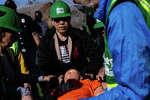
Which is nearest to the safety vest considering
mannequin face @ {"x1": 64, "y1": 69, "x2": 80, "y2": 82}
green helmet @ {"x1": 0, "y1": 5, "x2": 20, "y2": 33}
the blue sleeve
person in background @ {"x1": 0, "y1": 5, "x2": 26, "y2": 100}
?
person in background @ {"x1": 0, "y1": 5, "x2": 26, "y2": 100}

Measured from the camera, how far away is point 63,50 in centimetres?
612

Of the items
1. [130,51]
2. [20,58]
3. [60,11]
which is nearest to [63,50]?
[60,11]

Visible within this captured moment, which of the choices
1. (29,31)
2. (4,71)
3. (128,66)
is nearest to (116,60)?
(128,66)

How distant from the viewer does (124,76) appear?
183 centimetres

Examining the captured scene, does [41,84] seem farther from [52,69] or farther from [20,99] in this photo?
[20,99]

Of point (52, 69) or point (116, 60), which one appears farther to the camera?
point (52, 69)

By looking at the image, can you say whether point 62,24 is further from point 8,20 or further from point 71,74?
point 8,20

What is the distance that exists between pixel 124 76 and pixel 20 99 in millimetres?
3116

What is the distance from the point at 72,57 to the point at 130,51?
4.33 metres

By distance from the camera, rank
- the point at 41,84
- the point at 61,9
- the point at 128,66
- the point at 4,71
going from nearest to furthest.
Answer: the point at 128,66
the point at 4,71
the point at 41,84
the point at 61,9

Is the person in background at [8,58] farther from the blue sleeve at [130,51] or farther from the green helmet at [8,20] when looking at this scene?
the blue sleeve at [130,51]

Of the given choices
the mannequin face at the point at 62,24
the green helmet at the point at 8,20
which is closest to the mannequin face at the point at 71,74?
the mannequin face at the point at 62,24

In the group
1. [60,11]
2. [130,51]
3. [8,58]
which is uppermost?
[130,51]

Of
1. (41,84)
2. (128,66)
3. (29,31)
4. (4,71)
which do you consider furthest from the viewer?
(29,31)
